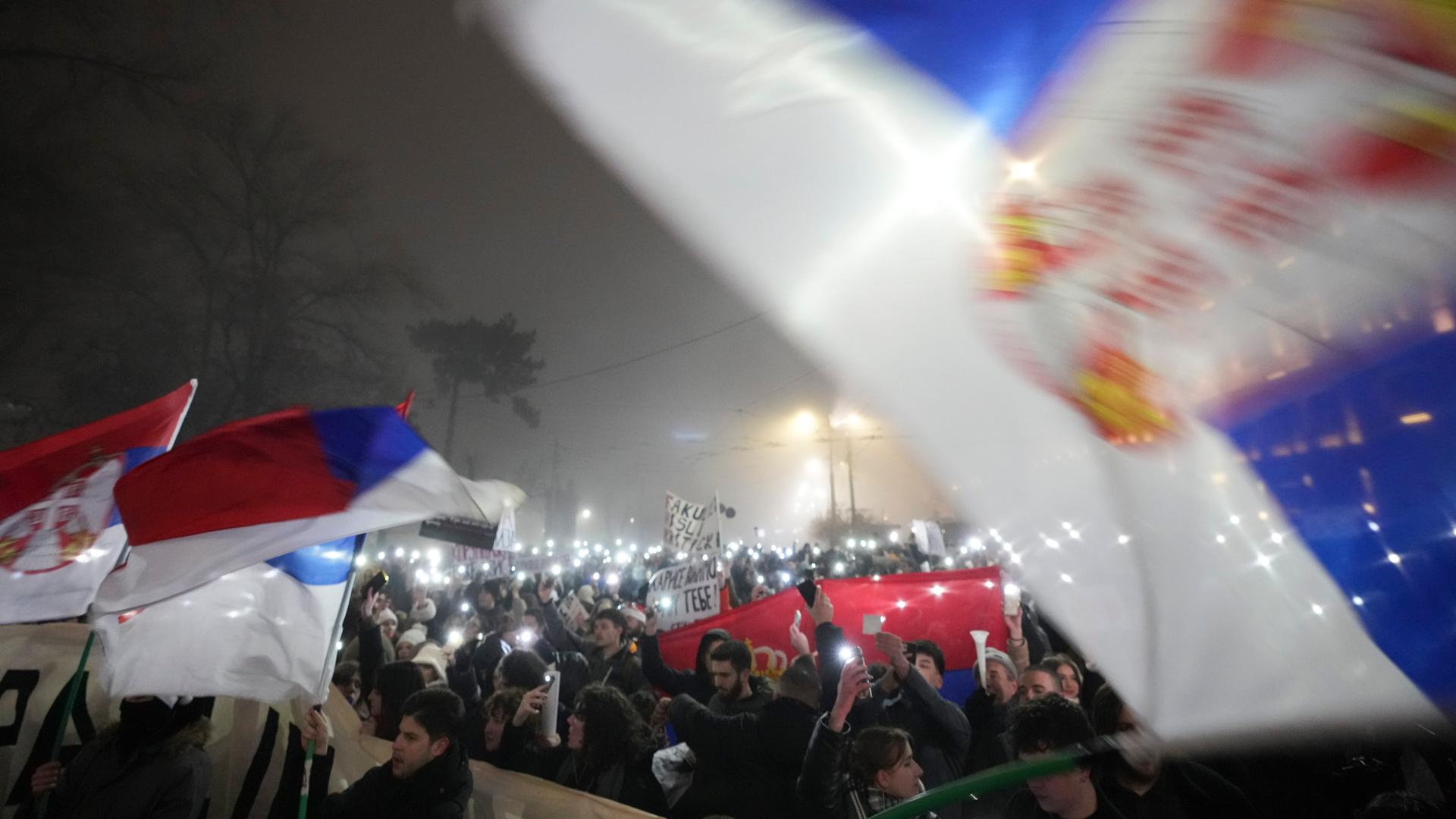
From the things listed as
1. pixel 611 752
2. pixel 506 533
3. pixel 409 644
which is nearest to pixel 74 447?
pixel 409 644

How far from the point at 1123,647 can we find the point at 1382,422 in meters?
0.52

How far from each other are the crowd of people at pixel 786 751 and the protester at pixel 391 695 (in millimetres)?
13

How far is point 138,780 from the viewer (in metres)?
3.40

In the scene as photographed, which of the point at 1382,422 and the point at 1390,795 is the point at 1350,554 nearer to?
the point at 1382,422

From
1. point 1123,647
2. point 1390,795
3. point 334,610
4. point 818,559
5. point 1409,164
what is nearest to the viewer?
point 1409,164

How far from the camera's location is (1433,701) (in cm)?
76

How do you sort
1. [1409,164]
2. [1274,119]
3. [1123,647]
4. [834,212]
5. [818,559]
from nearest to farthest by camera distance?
[1409,164]
[1274,119]
[1123,647]
[834,212]
[818,559]

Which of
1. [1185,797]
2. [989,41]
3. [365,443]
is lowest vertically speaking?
[1185,797]

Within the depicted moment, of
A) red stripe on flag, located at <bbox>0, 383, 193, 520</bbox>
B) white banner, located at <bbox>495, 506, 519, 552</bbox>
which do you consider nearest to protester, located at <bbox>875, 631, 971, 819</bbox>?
red stripe on flag, located at <bbox>0, 383, 193, 520</bbox>

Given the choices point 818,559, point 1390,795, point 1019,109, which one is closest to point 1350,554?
point 1019,109

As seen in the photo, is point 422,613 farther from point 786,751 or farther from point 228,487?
point 786,751

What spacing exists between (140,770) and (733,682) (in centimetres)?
298

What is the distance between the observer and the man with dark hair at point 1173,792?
231 centimetres

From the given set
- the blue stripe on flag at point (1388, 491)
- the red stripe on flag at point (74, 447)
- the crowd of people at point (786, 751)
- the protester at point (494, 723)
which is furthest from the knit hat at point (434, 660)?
the blue stripe on flag at point (1388, 491)
